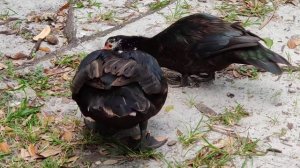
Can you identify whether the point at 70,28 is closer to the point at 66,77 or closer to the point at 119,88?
the point at 66,77

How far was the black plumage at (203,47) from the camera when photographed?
211 inches

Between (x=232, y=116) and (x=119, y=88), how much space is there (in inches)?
55.8

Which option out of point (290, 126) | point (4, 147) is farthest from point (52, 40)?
point (290, 126)

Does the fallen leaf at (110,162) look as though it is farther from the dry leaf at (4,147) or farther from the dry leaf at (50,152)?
the dry leaf at (4,147)

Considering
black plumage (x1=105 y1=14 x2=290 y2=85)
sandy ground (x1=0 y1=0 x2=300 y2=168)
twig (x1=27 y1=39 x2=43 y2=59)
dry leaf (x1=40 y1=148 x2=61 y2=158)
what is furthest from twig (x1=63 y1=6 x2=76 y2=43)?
dry leaf (x1=40 y1=148 x2=61 y2=158)

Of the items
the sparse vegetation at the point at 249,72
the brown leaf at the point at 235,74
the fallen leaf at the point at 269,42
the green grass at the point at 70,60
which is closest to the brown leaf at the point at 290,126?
the sparse vegetation at the point at 249,72

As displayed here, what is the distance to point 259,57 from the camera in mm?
5344

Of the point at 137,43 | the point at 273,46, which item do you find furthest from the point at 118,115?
the point at 273,46

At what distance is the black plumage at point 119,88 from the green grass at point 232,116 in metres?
0.79

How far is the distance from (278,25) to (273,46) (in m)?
0.57

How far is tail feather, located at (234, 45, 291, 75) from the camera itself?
17.4 feet

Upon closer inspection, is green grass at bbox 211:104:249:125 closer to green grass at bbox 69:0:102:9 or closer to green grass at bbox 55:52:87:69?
green grass at bbox 55:52:87:69

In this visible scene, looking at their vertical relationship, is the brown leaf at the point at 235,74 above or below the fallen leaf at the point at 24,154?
above

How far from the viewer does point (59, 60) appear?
19.4 feet
